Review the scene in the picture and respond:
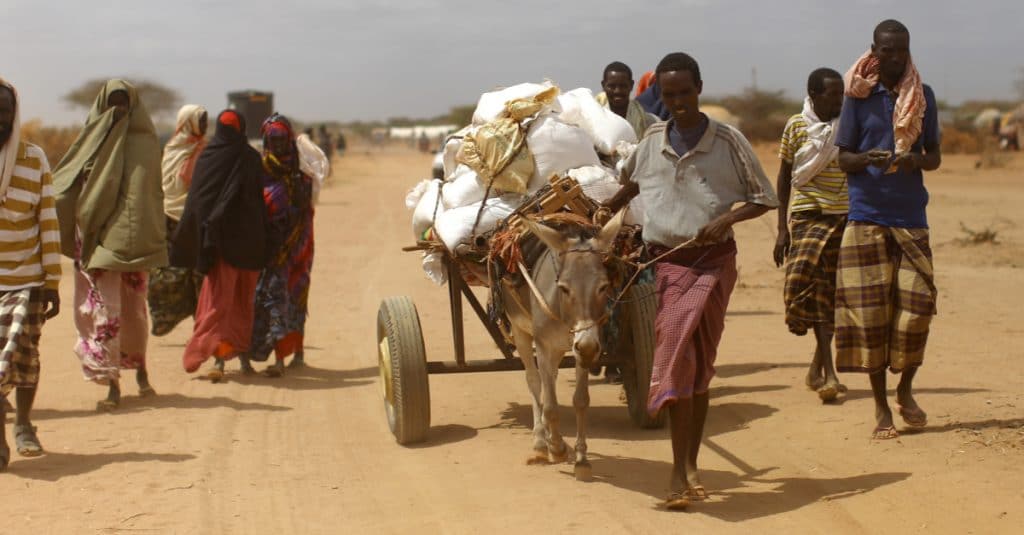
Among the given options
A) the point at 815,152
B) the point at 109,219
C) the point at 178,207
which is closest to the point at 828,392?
the point at 815,152

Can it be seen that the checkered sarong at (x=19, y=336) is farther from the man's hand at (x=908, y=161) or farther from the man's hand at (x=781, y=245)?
the man's hand at (x=908, y=161)

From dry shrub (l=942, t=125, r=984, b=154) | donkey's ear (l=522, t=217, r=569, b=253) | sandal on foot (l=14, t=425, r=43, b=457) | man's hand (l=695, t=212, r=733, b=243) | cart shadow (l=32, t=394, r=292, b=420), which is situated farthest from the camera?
dry shrub (l=942, t=125, r=984, b=154)

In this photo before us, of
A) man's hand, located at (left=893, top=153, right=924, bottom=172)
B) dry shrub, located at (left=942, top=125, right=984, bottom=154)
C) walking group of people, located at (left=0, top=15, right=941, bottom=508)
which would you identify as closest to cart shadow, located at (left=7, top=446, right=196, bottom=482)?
walking group of people, located at (left=0, top=15, right=941, bottom=508)

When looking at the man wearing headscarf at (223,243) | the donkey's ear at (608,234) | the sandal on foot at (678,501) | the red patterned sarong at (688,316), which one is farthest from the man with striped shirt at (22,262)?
the sandal on foot at (678,501)

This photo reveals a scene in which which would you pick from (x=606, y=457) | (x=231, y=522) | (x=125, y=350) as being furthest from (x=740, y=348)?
(x=231, y=522)

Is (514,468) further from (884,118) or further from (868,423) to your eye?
(884,118)

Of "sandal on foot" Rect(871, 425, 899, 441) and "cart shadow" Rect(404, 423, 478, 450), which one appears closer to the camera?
"sandal on foot" Rect(871, 425, 899, 441)

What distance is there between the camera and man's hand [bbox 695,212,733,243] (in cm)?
589

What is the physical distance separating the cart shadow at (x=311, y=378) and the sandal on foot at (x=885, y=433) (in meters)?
4.68

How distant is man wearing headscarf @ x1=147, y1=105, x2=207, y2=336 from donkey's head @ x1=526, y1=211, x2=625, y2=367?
5.88 meters

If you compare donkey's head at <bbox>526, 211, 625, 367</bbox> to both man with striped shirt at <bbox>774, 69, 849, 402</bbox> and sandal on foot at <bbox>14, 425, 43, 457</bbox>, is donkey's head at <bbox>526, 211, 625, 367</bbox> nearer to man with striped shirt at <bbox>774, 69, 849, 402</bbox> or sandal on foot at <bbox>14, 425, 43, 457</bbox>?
man with striped shirt at <bbox>774, 69, 849, 402</bbox>

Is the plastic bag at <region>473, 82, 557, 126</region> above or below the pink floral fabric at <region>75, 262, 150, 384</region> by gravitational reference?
above

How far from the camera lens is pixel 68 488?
23.0 ft

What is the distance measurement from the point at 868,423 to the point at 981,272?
8799 mm
